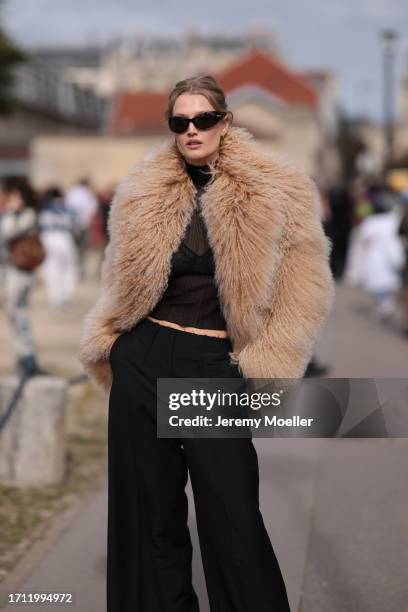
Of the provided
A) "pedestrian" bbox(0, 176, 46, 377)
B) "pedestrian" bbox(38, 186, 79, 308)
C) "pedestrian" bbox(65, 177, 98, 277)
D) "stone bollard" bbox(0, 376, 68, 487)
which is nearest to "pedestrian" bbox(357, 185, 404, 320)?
"pedestrian" bbox(38, 186, 79, 308)

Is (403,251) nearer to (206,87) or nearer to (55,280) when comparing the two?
(55,280)

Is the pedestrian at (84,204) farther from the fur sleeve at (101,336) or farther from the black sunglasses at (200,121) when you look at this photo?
the black sunglasses at (200,121)

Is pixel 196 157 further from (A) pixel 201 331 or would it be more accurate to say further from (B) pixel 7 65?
(B) pixel 7 65

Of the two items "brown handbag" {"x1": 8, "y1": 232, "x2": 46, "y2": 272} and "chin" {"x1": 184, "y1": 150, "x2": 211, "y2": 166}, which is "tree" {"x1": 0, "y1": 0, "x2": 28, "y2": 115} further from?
"chin" {"x1": 184, "y1": 150, "x2": 211, "y2": 166}

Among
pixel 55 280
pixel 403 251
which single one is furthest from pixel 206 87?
pixel 55 280

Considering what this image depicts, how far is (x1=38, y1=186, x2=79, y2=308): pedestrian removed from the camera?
54.1 ft

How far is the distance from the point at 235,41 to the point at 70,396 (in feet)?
469

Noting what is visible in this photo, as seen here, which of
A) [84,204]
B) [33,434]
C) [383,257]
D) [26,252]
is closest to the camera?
[33,434]

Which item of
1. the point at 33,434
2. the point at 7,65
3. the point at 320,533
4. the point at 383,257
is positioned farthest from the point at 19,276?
the point at 7,65

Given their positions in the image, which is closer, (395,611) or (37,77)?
(395,611)

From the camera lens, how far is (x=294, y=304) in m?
3.38

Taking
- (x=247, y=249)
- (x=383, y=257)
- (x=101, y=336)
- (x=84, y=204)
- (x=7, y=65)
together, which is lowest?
(x=101, y=336)

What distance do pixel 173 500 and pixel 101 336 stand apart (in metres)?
0.59

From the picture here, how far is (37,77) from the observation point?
51062 millimetres
